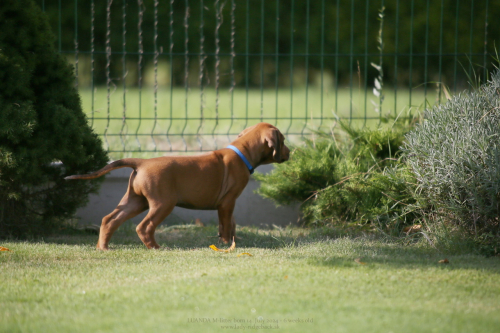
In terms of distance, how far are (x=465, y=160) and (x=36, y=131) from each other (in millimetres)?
3584

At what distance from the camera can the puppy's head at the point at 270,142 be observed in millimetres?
4754

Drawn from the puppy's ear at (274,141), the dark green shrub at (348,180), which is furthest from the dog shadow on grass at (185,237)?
the puppy's ear at (274,141)

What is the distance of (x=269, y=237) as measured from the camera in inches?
198

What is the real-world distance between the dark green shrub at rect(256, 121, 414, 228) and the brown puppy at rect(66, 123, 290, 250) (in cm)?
76

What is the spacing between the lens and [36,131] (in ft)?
14.9

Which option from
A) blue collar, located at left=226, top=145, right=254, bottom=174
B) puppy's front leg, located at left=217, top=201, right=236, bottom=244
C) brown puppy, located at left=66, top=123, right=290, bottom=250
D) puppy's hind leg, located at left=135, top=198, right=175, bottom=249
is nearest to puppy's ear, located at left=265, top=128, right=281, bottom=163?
brown puppy, located at left=66, top=123, right=290, bottom=250

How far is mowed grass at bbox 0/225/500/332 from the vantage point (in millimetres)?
2586

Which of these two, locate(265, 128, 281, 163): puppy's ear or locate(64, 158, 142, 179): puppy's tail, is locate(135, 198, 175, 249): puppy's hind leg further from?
locate(265, 128, 281, 163): puppy's ear

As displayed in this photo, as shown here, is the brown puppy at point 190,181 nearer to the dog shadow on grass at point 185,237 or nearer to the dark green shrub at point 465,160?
the dog shadow on grass at point 185,237

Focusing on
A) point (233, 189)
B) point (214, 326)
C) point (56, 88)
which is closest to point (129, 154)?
point (56, 88)

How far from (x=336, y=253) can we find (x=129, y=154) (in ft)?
13.0

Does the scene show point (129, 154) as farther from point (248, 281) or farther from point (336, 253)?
point (248, 281)

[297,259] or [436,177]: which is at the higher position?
[436,177]

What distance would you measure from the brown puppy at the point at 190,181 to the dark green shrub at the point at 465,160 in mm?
1286
